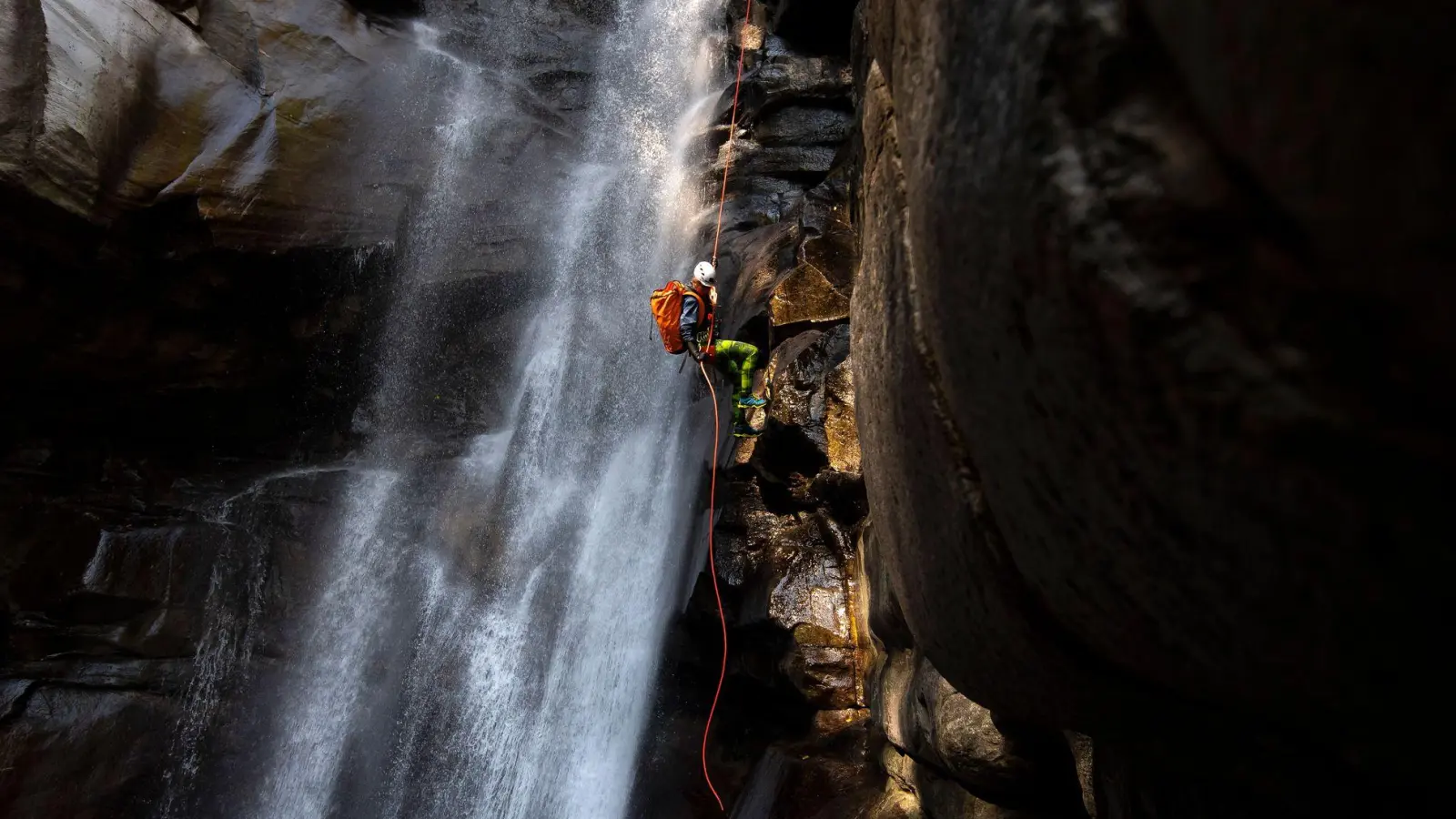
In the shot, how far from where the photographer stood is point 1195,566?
1.28 metres

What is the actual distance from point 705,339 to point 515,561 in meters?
4.20

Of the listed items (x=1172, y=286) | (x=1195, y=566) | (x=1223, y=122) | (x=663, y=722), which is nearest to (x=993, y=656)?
(x=1195, y=566)

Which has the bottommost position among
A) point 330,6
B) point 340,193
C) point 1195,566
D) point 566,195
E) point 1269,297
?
point 1195,566

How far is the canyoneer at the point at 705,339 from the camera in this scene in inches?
319

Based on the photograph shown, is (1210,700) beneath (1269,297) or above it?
beneath

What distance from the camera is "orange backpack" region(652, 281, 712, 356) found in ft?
27.1

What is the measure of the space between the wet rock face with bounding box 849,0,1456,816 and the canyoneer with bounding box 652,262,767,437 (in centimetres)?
601

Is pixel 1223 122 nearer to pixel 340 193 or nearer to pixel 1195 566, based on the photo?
pixel 1195 566

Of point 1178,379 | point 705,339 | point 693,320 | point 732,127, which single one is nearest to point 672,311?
point 693,320

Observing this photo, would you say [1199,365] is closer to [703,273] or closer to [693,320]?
[693,320]

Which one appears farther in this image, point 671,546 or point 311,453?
point 311,453

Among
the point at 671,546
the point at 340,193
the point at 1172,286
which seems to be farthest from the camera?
the point at 340,193

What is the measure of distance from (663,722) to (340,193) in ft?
28.3

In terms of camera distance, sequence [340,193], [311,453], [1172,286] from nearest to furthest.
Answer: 1. [1172,286]
2. [340,193]
3. [311,453]
